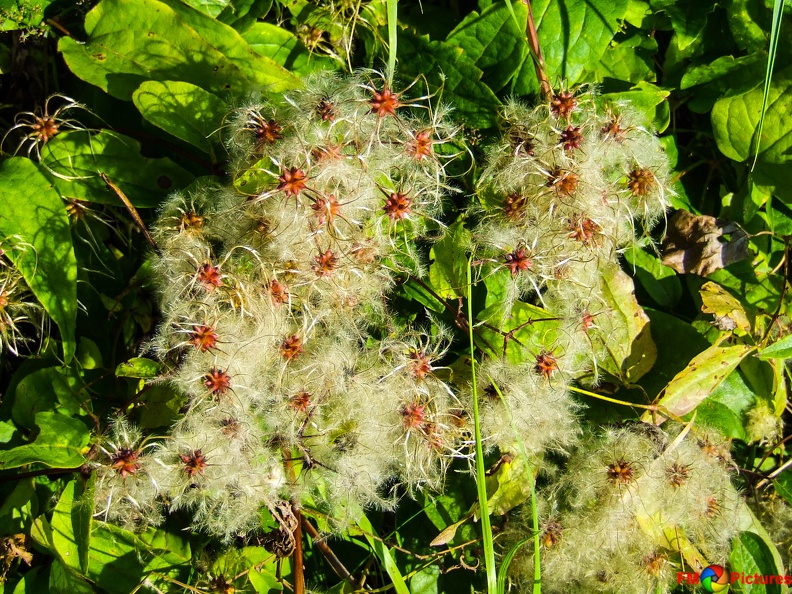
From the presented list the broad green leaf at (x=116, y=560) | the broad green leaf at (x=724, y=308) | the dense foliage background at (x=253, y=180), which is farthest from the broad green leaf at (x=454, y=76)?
the broad green leaf at (x=116, y=560)

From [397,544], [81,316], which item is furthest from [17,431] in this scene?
[397,544]

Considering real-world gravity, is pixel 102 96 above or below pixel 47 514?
above

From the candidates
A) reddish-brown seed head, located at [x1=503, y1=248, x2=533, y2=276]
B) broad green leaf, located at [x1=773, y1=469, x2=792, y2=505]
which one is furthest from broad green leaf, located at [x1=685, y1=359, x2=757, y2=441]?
reddish-brown seed head, located at [x1=503, y1=248, x2=533, y2=276]

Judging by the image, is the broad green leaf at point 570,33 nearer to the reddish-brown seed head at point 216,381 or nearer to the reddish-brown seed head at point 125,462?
the reddish-brown seed head at point 216,381

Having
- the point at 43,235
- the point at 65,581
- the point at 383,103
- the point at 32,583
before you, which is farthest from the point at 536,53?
the point at 32,583

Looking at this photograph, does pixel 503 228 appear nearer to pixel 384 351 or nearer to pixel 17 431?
pixel 384 351

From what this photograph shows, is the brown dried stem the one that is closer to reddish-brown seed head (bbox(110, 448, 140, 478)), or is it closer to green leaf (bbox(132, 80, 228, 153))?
green leaf (bbox(132, 80, 228, 153))
